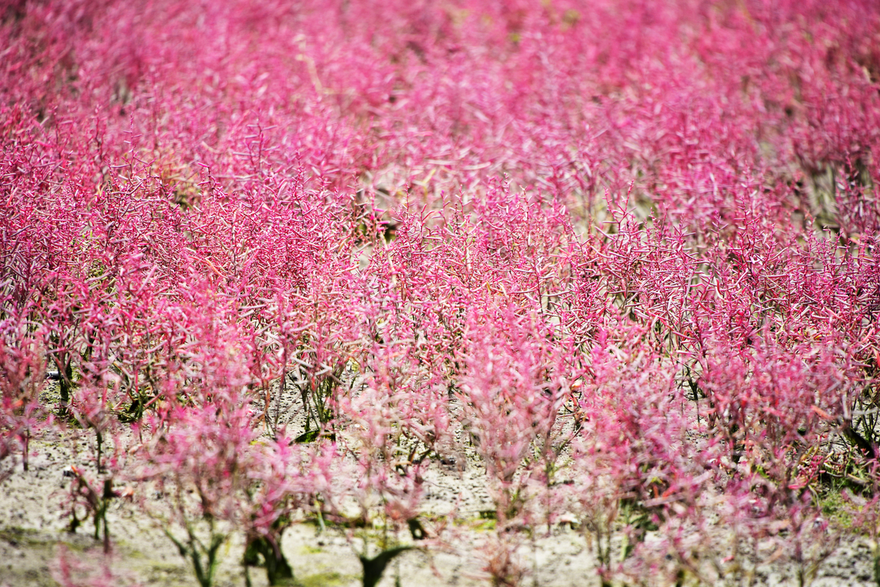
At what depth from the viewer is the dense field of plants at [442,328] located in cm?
220

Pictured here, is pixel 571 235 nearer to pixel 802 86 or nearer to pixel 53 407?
pixel 53 407

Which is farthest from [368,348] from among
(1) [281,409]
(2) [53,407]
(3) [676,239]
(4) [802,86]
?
(4) [802,86]

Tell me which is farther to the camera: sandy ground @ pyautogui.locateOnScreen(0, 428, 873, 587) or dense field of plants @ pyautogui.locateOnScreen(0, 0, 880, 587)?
dense field of plants @ pyautogui.locateOnScreen(0, 0, 880, 587)

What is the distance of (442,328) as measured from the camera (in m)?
2.63

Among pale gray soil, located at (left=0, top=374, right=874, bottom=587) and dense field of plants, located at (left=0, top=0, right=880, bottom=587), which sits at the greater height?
dense field of plants, located at (left=0, top=0, right=880, bottom=587)

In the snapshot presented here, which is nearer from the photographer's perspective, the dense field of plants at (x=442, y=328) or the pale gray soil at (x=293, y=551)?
the pale gray soil at (x=293, y=551)

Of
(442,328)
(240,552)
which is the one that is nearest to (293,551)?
(240,552)

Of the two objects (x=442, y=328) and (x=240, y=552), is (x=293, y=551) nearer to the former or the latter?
(x=240, y=552)

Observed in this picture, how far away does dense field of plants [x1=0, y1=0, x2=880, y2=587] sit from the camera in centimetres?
220

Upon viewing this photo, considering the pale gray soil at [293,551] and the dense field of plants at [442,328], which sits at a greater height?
the dense field of plants at [442,328]

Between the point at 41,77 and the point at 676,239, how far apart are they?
12.6 ft

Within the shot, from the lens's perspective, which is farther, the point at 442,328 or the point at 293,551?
the point at 442,328

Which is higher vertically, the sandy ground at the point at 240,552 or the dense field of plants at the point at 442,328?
the dense field of plants at the point at 442,328

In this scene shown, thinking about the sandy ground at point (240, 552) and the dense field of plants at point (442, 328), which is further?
the dense field of plants at point (442, 328)
